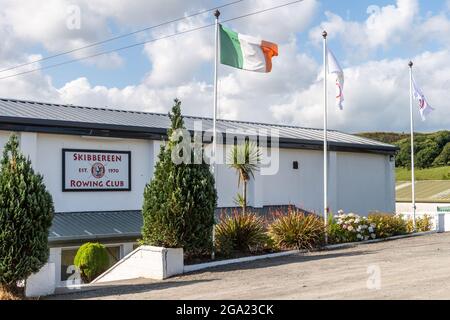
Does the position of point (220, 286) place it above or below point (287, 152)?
below

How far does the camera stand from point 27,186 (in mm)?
11500

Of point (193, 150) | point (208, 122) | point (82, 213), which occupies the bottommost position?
point (82, 213)

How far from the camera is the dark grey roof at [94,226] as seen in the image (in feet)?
56.9

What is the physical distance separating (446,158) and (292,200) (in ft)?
204

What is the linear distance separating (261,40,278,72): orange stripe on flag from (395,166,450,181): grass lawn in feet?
205

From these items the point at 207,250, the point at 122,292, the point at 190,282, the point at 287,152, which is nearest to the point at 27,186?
the point at 122,292

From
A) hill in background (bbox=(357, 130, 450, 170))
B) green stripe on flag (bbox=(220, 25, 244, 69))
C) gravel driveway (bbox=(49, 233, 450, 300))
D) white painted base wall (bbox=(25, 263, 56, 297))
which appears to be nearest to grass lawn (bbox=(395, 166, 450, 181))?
hill in background (bbox=(357, 130, 450, 170))

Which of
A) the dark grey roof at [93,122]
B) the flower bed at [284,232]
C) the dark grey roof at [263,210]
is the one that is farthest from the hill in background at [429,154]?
the flower bed at [284,232]

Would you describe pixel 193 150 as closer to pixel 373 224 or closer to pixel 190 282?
pixel 190 282

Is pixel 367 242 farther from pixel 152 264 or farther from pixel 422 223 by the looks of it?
pixel 152 264

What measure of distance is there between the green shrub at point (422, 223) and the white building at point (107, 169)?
4756 mm

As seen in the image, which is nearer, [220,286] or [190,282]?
[220,286]

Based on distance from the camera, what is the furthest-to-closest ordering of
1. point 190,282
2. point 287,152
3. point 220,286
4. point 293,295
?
point 287,152, point 190,282, point 220,286, point 293,295
